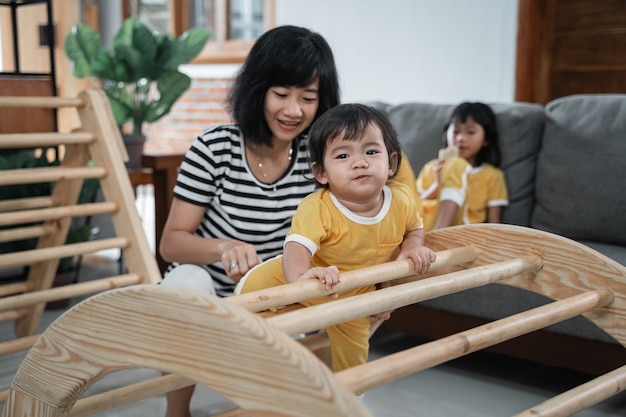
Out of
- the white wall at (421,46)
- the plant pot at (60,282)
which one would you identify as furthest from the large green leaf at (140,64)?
the plant pot at (60,282)

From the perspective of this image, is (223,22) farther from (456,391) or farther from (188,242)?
(188,242)

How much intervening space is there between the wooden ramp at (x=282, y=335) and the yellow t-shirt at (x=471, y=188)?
111 cm

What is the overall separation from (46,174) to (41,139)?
11cm

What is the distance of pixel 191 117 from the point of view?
6746 mm

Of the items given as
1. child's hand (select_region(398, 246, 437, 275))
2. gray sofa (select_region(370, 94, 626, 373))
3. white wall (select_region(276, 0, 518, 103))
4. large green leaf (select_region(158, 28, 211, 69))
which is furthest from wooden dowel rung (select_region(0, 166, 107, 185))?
white wall (select_region(276, 0, 518, 103))

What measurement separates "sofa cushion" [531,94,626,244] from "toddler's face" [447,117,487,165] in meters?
0.24

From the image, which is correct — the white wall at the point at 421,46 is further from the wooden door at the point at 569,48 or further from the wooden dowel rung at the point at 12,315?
the wooden dowel rung at the point at 12,315

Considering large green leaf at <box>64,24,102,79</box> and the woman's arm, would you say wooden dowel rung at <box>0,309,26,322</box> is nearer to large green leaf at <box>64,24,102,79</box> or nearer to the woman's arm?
the woman's arm

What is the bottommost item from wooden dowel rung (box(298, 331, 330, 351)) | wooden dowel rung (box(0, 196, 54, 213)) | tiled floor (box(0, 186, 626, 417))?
tiled floor (box(0, 186, 626, 417))

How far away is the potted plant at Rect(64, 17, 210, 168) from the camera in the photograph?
4.06 meters

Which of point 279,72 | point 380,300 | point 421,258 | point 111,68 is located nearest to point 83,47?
point 111,68

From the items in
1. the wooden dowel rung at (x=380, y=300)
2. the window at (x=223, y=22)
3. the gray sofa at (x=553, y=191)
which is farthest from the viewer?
the window at (x=223, y=22)

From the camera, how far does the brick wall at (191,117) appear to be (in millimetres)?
6512

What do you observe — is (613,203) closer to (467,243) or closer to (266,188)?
(467,243)
